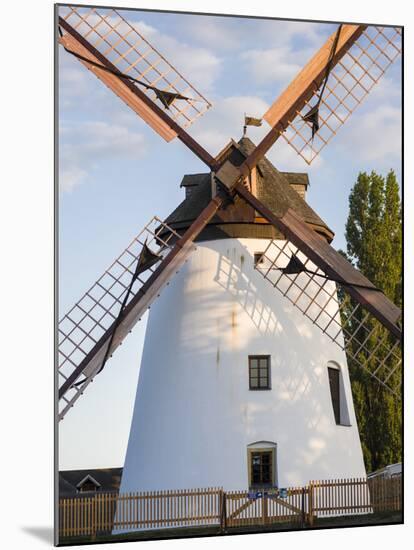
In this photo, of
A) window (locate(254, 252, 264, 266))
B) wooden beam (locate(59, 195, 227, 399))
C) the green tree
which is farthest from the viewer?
the green tree

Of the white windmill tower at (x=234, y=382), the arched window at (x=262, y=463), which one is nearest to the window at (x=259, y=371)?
the white windmill tower at (x=234, y=382)

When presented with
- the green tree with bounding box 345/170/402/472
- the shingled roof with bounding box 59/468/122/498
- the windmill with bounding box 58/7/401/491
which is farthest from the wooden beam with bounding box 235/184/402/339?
the shingled roof with bounding box 59/468/122/498

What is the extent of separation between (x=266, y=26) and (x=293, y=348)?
4093 millimetres

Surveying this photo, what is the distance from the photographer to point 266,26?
503 inches

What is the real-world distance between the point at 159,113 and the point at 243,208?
1659 mm

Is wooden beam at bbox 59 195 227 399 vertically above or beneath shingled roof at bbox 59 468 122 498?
above

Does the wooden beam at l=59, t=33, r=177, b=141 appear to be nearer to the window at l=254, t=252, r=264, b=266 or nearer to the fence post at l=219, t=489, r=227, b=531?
the window at l=254, t=252, r=264, b=266

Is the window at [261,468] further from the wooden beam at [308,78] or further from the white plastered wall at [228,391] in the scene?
the wooden beam at [308,78]

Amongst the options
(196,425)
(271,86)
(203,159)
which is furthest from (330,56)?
(196,425)

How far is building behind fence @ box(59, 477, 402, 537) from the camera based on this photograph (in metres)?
12.4

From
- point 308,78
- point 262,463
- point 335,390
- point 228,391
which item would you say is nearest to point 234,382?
point 228,391

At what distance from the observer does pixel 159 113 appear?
1302cm

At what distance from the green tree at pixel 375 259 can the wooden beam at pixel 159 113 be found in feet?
17.0

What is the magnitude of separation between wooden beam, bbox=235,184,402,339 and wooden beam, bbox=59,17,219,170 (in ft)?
1.84
